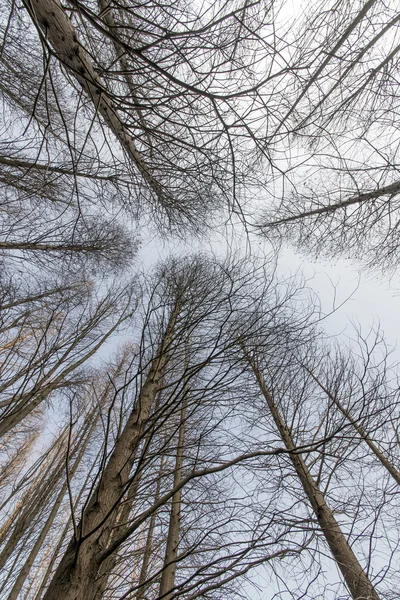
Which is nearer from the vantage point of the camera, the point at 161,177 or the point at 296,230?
the point at 161,177

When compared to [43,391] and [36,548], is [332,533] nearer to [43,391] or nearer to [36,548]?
[43,391]

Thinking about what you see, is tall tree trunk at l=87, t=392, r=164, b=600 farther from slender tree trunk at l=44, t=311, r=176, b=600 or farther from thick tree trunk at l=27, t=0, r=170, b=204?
thick tree trunk at l=27, t=0, r=170, b=204

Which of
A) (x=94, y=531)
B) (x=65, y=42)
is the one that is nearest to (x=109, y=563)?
(x=94, y=531)

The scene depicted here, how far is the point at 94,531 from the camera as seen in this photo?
0.89 meters

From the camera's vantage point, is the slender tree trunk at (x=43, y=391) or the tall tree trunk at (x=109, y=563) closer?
the tall tree trunk at (x=109, y=563)

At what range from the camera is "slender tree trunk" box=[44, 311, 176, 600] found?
1.09 meters

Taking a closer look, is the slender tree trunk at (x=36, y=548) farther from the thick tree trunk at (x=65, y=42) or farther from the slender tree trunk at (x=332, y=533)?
the thick tree trunk at (x=65, y=42)

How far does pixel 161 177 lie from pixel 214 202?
67cm

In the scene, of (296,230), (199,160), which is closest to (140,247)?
(296,230)

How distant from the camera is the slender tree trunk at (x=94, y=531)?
43.0 inches

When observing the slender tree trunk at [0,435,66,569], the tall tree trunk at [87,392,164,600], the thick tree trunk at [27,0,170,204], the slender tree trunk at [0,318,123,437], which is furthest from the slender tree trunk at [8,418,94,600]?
the thick tree trunk at [27,0,170,204]

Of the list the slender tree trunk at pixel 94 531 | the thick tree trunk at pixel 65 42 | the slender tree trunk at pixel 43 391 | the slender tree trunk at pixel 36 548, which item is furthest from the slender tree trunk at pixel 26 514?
the thick tree trunk at pixel 65 42

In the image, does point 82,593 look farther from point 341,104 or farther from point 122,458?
point 341,104

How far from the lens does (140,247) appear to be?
6.44m
